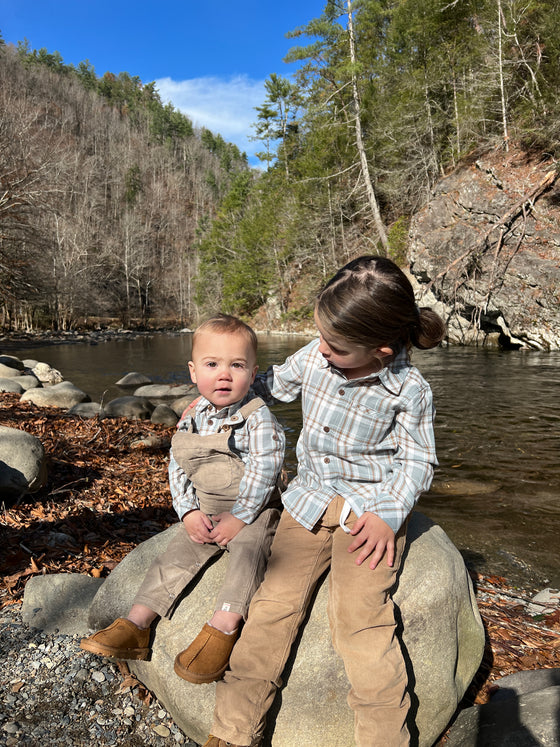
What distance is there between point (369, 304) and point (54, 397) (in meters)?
9.62

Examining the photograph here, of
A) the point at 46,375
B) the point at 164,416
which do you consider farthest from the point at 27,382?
the point at 164,416

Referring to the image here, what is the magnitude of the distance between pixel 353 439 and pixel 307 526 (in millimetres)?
467

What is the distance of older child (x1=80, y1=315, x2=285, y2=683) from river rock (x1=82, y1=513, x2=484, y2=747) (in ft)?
0.43

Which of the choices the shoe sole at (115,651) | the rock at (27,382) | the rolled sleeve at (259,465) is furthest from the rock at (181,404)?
the shoe sole at (115,651)

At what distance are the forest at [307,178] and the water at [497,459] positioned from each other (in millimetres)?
10812

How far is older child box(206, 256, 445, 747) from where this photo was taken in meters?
2.00

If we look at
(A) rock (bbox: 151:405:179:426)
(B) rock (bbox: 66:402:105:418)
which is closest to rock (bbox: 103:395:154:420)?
(B) rock (bbox: 66:402:105:418)

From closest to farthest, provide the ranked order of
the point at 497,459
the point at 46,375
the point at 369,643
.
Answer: the point at 369,643
the point at 497,459
the point at 46,375

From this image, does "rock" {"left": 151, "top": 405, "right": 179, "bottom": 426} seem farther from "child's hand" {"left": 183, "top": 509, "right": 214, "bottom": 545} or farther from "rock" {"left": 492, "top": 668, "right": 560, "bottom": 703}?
"rock" {"left": 492, "top": 668, "right": 560, "bottom": 703}

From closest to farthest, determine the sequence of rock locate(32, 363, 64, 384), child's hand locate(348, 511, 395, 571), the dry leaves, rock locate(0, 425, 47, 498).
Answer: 1. child's hand locate(348, 511, 395, 571)
2. the dry leaves
3. rock locate(0, 425, 47, 498)
4. rock locate(32, 363, 64, 384)

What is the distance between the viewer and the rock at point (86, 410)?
9.32 meters

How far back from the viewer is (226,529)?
2.41m

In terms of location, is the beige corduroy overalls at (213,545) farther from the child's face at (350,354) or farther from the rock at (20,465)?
the rock at (20,465)

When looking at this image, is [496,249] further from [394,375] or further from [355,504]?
[355,504]
